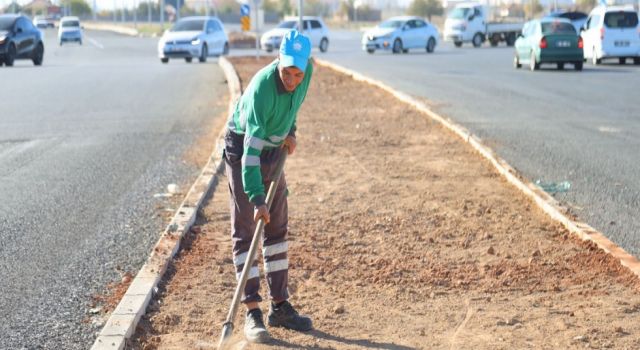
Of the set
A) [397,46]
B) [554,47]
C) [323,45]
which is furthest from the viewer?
[323,45]

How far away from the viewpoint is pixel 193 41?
36.1 m

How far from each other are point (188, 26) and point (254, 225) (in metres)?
32.1

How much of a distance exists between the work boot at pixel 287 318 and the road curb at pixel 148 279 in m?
0.74

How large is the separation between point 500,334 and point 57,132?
10660mm

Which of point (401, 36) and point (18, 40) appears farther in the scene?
point (401, 36)

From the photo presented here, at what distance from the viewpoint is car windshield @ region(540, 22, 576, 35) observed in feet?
97.2

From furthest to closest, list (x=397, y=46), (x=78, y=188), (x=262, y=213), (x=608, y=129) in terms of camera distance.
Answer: (x=397, y=46) → (x=608, y=129) → (x=78, y=188) → (x=262, y=213)

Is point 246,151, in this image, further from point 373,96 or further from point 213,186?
point 373,96

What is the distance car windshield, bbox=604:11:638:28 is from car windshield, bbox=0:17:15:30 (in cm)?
1803

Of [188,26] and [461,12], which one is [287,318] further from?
[461,12]

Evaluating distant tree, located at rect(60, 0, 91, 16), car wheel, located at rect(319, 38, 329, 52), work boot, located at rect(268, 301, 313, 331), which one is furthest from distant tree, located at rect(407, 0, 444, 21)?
work boot, located at rect(268, 301, 313, 331)

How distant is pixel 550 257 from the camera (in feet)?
23.8

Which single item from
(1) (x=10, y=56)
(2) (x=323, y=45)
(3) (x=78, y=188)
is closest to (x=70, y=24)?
(2) (x=323, y=45)

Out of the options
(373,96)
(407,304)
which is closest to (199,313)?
(407,304)
